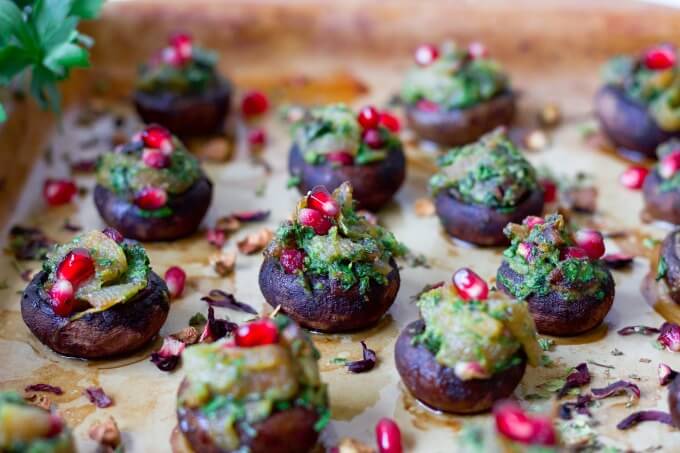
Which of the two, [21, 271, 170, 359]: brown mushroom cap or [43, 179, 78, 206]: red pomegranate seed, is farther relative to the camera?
[43, 179, 78, 206]: red pomegranate seed

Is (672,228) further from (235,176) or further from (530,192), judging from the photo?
(235,176)

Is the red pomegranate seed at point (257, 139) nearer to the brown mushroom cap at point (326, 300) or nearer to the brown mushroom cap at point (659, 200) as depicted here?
the brown mushroom cap at point (326, 300)

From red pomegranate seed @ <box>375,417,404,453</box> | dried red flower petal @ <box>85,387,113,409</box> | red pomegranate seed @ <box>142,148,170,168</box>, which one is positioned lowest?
dried red flower petal @ <box>85,387,113,409</box>

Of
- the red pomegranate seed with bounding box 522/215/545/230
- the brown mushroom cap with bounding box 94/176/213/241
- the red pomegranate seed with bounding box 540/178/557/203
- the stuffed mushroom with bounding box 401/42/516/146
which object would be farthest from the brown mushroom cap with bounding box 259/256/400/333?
the stuffed mushroom with bounding box 401/42/516/146

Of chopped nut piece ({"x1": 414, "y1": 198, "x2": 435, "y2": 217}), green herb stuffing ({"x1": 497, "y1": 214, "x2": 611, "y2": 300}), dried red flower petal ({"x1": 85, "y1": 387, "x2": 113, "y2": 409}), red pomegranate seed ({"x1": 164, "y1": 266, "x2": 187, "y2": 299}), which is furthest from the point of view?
chopped nut piece ({"x1": 414, "y1": 198, "x2": 435, "y2": 217})

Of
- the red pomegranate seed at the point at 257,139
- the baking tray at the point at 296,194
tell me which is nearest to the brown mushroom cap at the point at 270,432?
the baking tray at the point at 296,194

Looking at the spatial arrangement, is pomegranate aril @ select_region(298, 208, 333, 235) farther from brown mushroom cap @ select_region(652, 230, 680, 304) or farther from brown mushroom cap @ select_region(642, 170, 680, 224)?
brown mushroom cap @ select_region(642, 170, 680, 224)

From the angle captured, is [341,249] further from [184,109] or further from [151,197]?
[184,109]

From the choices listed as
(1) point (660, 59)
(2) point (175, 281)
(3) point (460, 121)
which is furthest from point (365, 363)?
(1) point (660, 59)
